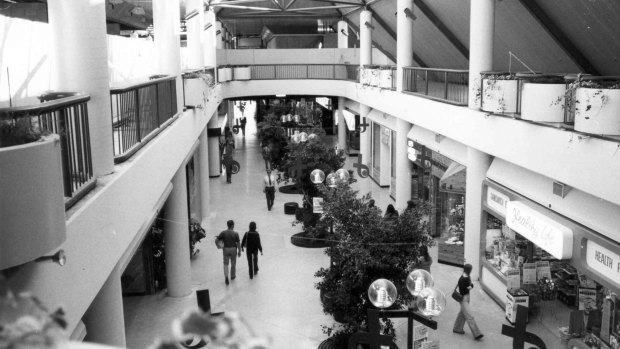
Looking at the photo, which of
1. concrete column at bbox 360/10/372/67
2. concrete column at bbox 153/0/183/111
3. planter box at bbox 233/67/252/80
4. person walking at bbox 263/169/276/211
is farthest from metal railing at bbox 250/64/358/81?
concrete column at bbox 153/0/183/111

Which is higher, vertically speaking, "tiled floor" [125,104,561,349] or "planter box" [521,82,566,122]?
"planter box" [521,82,566,122]

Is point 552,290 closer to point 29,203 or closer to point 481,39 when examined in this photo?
point 481,39

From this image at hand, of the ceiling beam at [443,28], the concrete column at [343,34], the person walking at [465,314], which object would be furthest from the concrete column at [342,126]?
the person walking at [465,314]

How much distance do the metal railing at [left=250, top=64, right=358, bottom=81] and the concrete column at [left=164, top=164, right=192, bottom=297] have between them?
71.3ft

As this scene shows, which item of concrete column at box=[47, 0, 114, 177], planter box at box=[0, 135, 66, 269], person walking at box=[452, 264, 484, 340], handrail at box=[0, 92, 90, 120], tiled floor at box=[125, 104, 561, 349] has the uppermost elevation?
concrete column at box=[47, 0, 114, 177]

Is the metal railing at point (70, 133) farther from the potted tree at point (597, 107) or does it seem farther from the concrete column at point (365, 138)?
the concrete column at point (365, 138)

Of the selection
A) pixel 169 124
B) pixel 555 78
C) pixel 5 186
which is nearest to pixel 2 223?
pixel 5 186

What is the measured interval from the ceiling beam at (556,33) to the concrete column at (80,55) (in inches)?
394

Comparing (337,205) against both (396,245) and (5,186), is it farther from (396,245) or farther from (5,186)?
(5,186)

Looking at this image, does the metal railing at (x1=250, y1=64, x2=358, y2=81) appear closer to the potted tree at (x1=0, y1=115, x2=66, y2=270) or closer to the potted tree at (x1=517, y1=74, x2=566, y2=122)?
the potted tree at (x1=517, y1=74, x2=566, y2=122)

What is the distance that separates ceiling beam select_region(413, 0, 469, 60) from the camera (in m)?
20.8

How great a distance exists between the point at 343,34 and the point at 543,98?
112 feet

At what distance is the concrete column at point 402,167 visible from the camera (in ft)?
73.4

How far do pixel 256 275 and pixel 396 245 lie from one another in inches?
248
